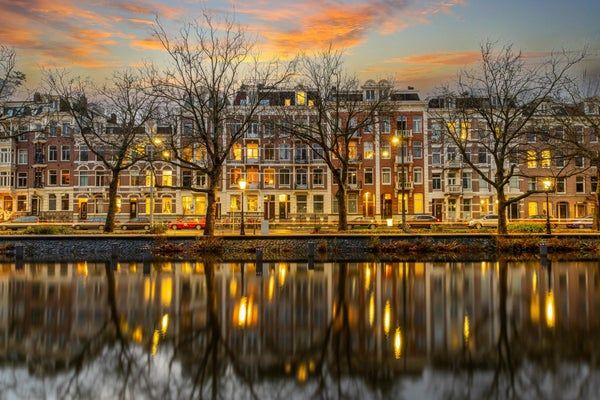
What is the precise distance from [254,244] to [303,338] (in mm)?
26823

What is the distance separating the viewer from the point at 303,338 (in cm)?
1339

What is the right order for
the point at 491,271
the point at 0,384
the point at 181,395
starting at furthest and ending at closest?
the point at 491,271
the point at 0,384
the point at 181,395

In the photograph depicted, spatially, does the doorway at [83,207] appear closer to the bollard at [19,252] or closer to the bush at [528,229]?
the bollard at [19,252]

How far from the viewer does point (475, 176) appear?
74.8 meters

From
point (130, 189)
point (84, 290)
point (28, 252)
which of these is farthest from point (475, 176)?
point (84, 290)

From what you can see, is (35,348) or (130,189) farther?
(130,189)

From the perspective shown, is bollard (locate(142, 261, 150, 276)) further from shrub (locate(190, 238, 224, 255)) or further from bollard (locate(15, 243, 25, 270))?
bollard (locate(15, 243, 25, 270))

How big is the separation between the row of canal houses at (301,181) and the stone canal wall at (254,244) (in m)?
34.1

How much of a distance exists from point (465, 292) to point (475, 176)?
2278 inches

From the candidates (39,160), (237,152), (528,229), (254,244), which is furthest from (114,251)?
(39,160)

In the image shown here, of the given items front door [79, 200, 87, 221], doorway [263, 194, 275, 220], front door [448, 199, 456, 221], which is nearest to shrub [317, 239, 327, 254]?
doorway [263, 194, 275, 220]

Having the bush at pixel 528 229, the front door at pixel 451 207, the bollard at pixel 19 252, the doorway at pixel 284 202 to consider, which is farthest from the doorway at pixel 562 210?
the bollard at pixel 19 252

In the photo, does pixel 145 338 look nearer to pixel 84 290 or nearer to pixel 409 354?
→ pixel 409 354

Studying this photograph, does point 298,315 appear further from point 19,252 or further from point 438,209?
point 438,209
